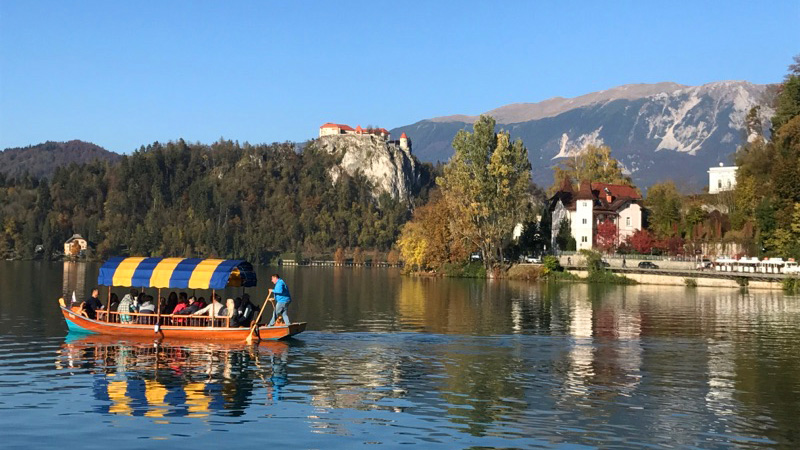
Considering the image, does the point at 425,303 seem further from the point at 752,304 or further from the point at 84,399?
the point at 84,399

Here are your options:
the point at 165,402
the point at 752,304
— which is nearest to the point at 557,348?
the point at 165,402

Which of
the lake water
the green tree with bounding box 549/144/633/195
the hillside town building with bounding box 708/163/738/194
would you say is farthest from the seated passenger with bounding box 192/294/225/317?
the green tree with bounding box 549/144/633/195

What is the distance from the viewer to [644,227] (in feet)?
486

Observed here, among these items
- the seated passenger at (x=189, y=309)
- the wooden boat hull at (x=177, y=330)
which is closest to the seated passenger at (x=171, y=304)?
the seated passenger at (x=189, y=309)

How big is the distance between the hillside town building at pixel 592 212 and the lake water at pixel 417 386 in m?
84.5

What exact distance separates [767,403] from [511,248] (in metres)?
104

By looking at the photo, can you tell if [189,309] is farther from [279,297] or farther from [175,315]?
[279,297]

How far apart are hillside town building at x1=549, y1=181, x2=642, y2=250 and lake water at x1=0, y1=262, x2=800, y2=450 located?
84.5 m

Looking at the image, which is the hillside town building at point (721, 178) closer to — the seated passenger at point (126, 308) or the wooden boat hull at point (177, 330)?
the wooden boat hull at point (177, 330)

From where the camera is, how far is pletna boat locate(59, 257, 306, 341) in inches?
1721

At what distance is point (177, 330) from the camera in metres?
44.3

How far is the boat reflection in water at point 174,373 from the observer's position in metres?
29.2

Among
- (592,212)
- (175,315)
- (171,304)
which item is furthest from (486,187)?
(175,315)

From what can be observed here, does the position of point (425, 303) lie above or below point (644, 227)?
below
